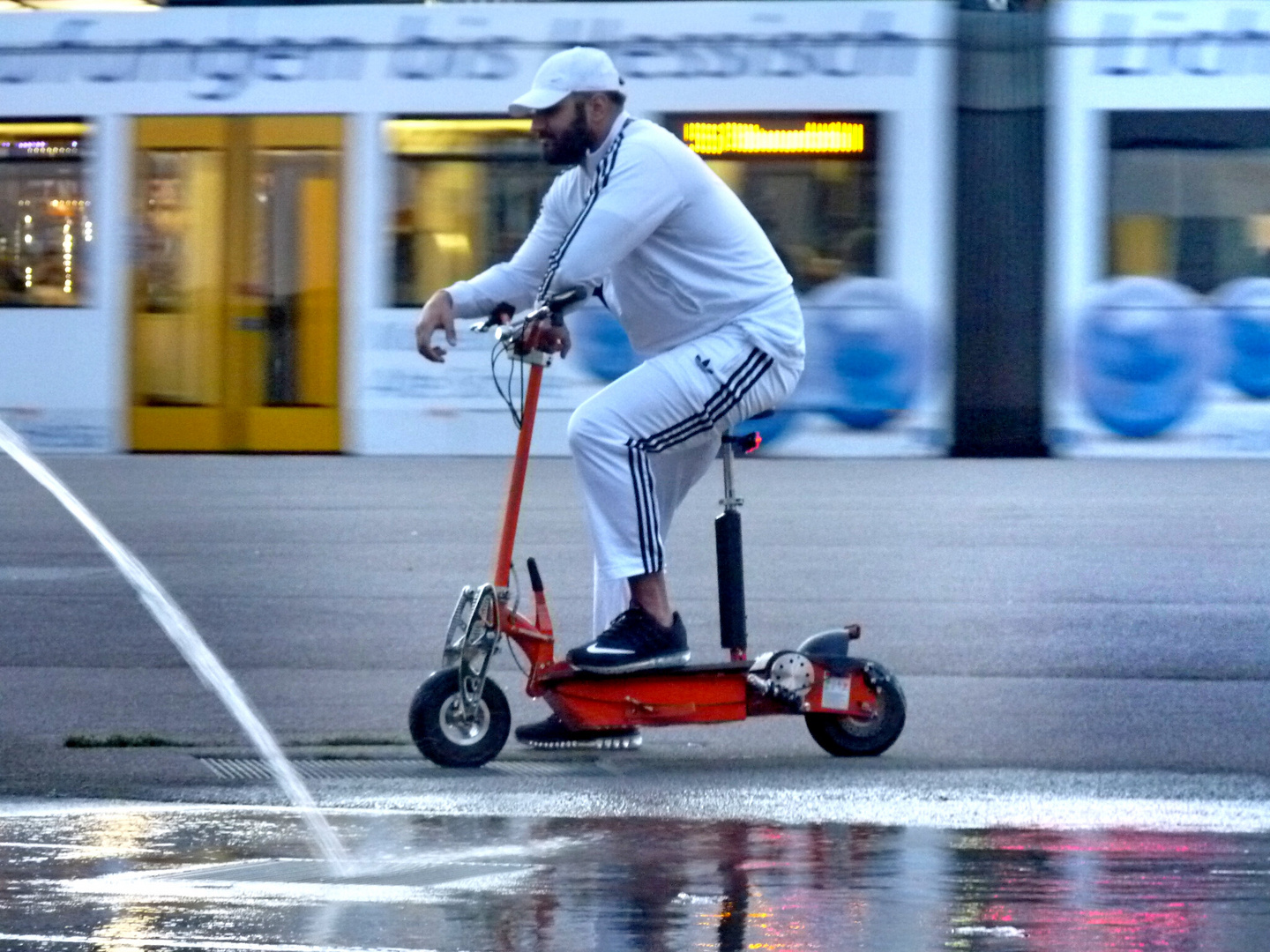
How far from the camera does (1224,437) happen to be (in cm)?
1528

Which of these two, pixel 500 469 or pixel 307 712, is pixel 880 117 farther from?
pixel 307 712

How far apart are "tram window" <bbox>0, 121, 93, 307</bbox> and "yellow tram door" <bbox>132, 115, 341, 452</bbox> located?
52cm

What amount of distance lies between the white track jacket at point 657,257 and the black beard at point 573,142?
0.11 ft

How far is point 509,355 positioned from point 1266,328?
10.7 m

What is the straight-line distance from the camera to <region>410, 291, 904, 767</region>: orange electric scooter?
5.69 metres

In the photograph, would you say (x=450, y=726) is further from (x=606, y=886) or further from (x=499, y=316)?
(x=606, y=886)

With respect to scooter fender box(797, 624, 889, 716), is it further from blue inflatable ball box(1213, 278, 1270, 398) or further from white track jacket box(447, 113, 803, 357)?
blue inflatable ball box(1213, 278, 1270, 398)

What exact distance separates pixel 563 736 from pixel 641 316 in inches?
45.2

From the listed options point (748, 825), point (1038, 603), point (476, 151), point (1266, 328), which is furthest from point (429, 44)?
point (748, 825)

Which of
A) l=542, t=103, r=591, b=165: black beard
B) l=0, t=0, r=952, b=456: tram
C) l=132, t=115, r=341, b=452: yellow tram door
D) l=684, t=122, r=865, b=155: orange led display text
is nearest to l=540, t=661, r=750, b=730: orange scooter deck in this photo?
l=542, t=103, r=591, b=165: black beard

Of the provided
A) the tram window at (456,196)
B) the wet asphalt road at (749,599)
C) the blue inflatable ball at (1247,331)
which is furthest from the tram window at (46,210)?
the blue inflatable ball at (1247,331)

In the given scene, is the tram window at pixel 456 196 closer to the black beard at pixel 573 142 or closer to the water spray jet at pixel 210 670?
the water spray jet at pixel 210 670

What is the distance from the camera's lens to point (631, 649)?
5.75 metres

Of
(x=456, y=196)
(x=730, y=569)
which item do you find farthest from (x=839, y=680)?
(x=456, y=196)
